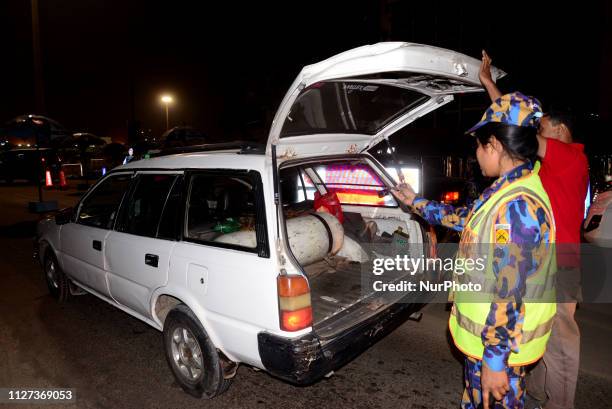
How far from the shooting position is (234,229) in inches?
145

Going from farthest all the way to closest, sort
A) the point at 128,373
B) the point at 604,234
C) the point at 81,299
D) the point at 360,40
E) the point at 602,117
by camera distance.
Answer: the point at 360,40 → the point at 602,117 → the point at 604,234 → the point at 81,299 → the point at 128,373

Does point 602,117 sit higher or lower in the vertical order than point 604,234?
higher

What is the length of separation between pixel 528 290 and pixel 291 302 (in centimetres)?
129

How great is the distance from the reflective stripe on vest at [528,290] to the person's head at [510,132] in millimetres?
127

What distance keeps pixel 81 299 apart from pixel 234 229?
2949 mm

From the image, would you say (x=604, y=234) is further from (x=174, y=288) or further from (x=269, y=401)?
(x=174, y=288)

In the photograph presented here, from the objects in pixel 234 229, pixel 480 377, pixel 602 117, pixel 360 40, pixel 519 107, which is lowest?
pixel 480 377

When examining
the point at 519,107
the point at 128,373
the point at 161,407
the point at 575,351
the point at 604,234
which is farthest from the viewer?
the point at 604,234

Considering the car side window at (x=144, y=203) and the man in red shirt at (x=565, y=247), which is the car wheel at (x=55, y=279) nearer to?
the car side window at (x=144, y=203)

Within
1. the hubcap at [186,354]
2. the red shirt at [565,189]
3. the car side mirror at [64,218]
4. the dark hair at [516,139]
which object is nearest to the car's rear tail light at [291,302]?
the hubcap at [186,354]

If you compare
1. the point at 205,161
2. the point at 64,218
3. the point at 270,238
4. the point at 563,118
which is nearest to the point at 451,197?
the point at 563,118

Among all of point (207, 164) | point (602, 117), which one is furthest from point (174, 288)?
point (602, 117)

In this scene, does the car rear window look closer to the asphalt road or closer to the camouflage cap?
the camouflage cap

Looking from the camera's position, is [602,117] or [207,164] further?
[602,117]
